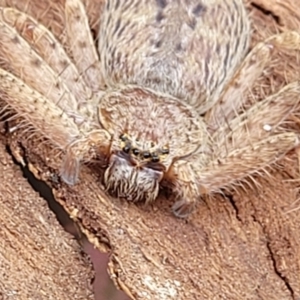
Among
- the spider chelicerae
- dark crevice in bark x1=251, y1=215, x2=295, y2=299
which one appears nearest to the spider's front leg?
the spider chelicerae

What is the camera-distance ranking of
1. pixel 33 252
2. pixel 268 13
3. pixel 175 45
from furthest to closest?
pixel 268 13 < pixel 175 45 < pixel 33 252

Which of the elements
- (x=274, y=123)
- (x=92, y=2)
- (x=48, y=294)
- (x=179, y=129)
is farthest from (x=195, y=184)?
(x=92, y=2)

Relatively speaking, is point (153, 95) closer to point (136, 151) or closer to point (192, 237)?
point (136, 151)

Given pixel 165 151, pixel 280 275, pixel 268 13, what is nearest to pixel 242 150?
pixel 165 151

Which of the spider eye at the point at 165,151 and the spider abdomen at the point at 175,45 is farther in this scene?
the spider abdomen at the point at 175,45

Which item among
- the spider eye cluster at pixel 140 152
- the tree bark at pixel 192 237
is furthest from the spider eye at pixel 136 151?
the tree bark at pixel 192 237

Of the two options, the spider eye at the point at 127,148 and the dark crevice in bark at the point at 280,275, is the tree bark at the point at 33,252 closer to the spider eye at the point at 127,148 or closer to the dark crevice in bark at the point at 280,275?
the spider eye at the point at 127,148
